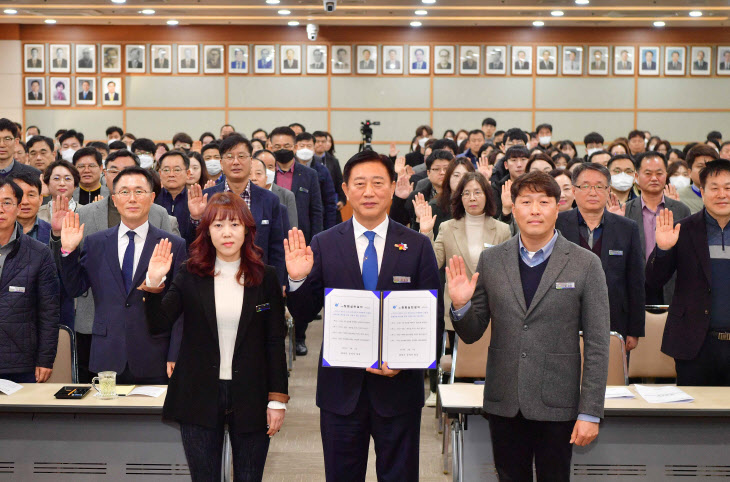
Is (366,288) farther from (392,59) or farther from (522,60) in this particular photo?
(522,60)

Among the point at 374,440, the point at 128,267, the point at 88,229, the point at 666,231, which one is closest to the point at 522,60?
the point at 666,231

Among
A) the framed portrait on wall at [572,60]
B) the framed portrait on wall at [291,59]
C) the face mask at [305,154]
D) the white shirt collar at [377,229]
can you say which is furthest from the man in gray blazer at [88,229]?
the framed portrait on wall at [572,60]

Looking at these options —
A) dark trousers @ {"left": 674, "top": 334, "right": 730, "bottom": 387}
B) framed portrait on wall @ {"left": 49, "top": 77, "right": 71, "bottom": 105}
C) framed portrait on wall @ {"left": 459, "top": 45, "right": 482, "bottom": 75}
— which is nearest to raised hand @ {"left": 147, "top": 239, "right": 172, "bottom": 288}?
dark trousers @ {"left": 674, "top": 334, "right": 730, "bottom": 387}

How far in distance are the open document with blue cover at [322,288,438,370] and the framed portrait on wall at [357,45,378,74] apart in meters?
13.2

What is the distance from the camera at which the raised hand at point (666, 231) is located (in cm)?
409

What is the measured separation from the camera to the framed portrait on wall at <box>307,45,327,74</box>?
1560 centimetres

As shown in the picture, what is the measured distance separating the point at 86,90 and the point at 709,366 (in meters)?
14.1

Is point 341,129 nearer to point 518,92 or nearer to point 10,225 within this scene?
point 518,92

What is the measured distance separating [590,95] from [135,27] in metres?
9.08

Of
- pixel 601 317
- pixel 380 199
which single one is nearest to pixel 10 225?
pixel 380 199

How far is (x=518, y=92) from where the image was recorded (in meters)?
15.7

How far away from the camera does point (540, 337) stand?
3.10 metres

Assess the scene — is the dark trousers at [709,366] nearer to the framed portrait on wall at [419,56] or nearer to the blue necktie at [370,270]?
the blue necktie at [370,270]

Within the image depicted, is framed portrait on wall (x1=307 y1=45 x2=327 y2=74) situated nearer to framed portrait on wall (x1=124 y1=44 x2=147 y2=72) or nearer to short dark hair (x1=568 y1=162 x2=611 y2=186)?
framed portrait on wall (x1=124 y1=44 x2=147 y2=72)
